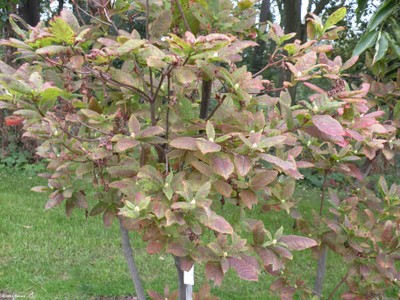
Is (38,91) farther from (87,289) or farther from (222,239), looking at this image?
(87,289)

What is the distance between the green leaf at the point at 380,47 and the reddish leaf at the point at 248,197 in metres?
1.09

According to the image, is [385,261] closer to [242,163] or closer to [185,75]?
[242,163]

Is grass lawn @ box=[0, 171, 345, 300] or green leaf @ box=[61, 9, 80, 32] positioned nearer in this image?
green leaf @ box=[61, 9, 80, 32]

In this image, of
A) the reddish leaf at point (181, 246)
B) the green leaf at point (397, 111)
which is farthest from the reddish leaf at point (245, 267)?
the green leaf at point (397, 111)

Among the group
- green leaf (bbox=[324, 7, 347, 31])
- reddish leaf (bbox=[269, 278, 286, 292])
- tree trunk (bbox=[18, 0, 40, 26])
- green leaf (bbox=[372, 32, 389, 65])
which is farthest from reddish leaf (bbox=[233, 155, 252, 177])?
tree trunk (bbox=[18, 0, 40, 26])

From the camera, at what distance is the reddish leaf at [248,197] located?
4.55 feet

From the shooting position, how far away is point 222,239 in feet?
4.51

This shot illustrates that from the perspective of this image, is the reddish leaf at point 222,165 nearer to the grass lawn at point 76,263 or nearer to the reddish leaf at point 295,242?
the reddish leaf at point 295,242

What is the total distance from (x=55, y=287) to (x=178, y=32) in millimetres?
2259

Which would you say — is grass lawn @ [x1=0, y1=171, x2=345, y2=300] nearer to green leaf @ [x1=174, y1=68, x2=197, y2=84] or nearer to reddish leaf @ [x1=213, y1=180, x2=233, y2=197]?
reddish leaf @ [x1=213, y1=180, x2=233, y2=197]

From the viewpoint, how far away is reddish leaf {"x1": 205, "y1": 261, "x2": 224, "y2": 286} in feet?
4.41

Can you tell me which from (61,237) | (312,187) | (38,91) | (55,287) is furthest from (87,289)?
(312,187)

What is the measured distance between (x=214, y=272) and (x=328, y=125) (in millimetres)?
540

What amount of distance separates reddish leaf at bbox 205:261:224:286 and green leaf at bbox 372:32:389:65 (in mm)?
1283
